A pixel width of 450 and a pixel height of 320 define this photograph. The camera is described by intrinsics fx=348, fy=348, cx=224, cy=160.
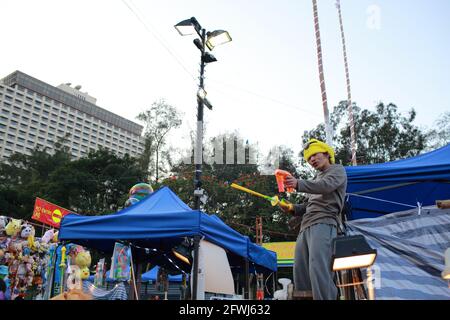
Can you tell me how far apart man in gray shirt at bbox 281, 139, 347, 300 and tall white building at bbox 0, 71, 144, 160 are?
59191mm

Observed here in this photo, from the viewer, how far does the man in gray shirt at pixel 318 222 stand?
91.9 inches

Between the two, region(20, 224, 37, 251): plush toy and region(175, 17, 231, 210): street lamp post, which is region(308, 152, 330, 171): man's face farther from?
region(20, 224, 37, 251): plush toy

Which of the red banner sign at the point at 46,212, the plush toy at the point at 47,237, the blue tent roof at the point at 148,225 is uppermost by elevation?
the red banner sign at the point at 46,212

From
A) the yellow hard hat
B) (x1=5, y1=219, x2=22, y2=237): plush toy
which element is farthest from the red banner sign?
the yellow hard hat

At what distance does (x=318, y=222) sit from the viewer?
261 centimetres

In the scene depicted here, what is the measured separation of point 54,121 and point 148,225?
68.2 meters

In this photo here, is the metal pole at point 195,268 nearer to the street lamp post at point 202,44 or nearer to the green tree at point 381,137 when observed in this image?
the street lamp post at point 202,44

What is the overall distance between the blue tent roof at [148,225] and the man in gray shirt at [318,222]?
185cm

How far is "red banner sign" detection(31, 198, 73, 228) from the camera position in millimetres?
15203

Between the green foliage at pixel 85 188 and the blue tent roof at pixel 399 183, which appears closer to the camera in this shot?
the blue tent roof at pixel 399 183

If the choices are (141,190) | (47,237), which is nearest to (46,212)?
(47,237)

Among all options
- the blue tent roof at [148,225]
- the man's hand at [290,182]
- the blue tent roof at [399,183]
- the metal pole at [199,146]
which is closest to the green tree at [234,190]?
the metal pole at [199,146]

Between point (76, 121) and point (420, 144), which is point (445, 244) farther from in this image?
point (76, 121)

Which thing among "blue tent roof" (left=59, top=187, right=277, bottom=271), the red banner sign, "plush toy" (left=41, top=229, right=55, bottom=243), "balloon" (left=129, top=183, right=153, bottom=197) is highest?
the red banner sign
